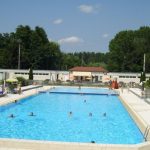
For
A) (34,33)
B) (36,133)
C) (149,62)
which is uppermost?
(34,33)

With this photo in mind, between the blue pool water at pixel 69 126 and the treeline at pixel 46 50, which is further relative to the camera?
the treeline at pixel 46 50

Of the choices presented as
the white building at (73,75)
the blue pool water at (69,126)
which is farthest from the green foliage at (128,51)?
the blue pool water at (69,126)

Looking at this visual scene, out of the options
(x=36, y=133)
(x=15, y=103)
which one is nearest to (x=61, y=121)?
(x=36, y=133)

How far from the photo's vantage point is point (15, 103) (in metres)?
20.2

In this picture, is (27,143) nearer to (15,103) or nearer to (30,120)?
(30,120)

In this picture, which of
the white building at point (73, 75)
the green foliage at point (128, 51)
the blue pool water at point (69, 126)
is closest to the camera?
the blue pool water at point (69, 126)

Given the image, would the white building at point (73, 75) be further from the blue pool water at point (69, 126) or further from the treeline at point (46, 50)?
the blue pool water at point (69, 126)

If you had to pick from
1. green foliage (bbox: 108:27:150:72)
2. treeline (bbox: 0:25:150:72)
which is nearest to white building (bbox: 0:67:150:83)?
treeline (bbox: 0:25:150:72)

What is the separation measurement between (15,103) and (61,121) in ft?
19.8

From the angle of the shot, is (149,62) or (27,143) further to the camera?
(149,62)

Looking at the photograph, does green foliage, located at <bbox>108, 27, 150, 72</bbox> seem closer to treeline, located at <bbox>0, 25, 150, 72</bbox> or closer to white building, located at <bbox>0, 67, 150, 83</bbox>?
treeline, located at <bbox>0, 25, 150, 72</bbox>

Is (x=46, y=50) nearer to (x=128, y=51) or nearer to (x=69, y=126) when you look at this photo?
(x=128, y=51)

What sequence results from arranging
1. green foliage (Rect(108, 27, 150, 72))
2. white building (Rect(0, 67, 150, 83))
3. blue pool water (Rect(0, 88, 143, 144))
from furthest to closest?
green foliage (Rect(108, 27, 150, 72)), white building (Rect(0, 67, 150, 83)), blue pool water (Rect(0, 88, 143, 144))

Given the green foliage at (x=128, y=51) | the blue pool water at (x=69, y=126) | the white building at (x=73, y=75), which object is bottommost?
the blue pool water at (x=69, y=126)
